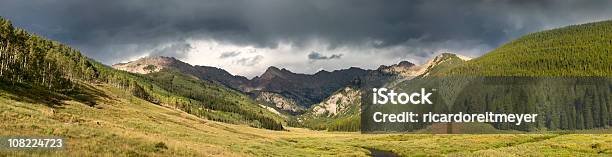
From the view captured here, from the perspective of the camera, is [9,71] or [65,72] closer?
[9,71]

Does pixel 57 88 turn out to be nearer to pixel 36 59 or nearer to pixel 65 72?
pixel 36 59

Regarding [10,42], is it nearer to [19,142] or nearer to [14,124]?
[14,124]

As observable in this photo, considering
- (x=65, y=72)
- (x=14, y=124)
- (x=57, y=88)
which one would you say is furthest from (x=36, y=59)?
(x=14, y=124)

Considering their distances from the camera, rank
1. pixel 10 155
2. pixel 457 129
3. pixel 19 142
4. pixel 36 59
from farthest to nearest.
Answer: pixel 457 129, pixel 36 59, pixel 19 142, pixel 10 155

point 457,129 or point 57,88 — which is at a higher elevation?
point 57,88

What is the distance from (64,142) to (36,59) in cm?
12452

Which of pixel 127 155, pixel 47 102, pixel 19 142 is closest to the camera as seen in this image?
pixel 19 142

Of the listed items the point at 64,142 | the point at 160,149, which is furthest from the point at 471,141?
the point at 64,142

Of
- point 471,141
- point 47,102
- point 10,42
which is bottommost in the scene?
point 471,141

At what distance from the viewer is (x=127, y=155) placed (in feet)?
106

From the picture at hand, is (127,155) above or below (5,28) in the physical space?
below

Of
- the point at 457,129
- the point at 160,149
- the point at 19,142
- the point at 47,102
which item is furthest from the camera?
the point at 457,129

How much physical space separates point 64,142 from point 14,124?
9.03 metres

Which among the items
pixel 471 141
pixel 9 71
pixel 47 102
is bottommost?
pixel 471 141
